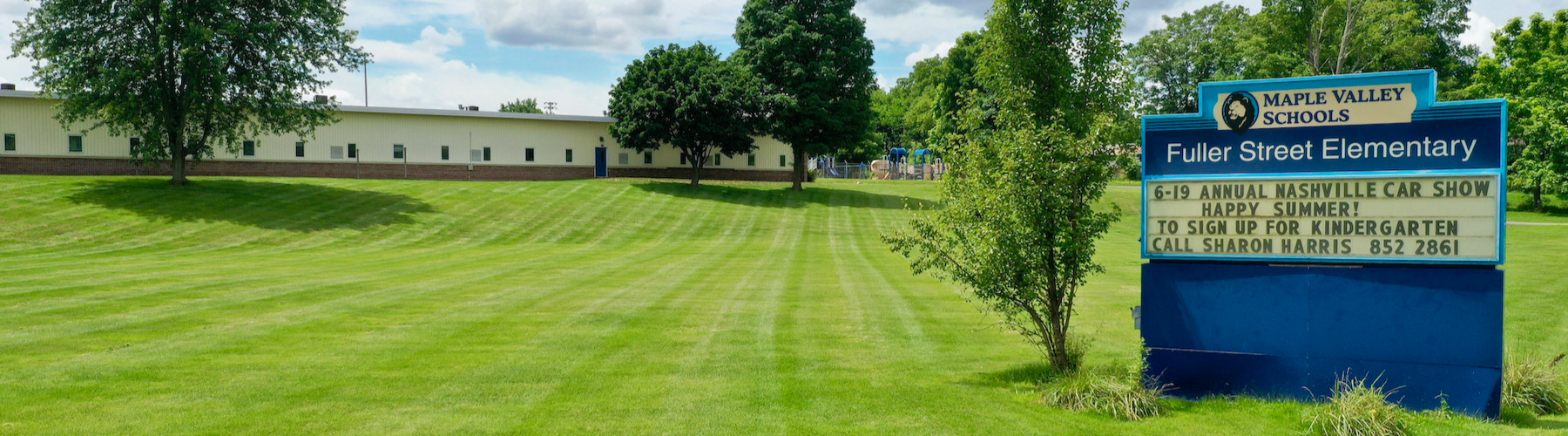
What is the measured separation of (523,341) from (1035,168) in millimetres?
6933

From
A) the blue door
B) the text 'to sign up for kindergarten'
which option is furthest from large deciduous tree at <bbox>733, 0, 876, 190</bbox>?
the text 'to sign up for kindergarten'

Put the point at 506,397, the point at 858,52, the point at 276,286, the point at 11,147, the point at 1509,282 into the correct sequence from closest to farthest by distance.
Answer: the point at 506,397 < the point at 276,286 < the point at 1509,282 < the point at 11,147 < the point at 858,52

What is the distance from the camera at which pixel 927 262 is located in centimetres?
1020

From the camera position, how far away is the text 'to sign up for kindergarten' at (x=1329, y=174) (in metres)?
8.45

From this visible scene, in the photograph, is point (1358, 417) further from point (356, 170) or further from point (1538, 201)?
point (1538, 201)

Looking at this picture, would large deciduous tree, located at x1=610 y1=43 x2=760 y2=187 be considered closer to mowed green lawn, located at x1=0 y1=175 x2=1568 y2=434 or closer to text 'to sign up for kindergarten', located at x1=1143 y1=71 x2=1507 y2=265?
mowed green lawn, located at x1=0 y1=175 x2=1568 y2=434

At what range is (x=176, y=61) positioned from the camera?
38.5 meters

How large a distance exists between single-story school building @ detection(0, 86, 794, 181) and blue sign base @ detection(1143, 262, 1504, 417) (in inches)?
1947

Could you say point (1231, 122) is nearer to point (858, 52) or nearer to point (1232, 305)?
point (1232, 305)

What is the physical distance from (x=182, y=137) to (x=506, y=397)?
130 ft

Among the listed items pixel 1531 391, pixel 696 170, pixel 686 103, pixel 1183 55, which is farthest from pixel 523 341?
pixel 1183 55

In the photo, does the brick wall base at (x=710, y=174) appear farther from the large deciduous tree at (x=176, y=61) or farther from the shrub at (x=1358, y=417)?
the shrub at (x=1358, y=417)

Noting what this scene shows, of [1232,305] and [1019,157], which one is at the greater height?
[1019,157]

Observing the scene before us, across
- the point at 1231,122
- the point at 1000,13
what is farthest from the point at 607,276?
the point at 1231,122
